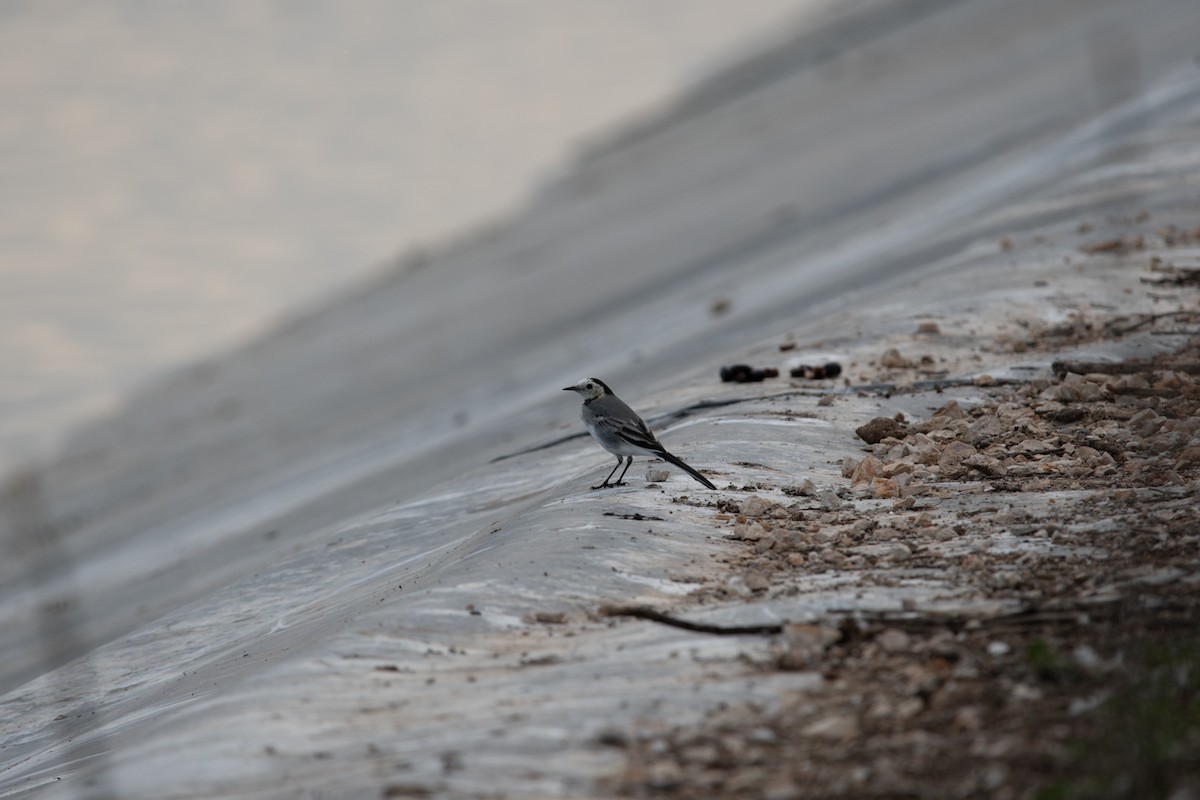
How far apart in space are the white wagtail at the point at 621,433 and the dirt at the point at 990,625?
0.37 metres

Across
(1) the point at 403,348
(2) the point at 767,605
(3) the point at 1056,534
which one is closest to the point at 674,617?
(2) the point at 767,605

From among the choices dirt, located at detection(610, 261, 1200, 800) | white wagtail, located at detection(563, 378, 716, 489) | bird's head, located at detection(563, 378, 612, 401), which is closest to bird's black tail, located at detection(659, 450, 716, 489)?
white wagtail, located at detection(563, 378, 716, 489)

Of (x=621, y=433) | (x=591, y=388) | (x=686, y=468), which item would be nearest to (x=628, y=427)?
(x=621, y=433)

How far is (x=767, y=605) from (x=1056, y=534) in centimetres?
113

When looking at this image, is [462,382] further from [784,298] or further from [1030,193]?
[1030,193]

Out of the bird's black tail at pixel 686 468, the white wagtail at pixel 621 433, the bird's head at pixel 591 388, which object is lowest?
the bird's black tail at pixel 686 468

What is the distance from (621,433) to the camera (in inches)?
205

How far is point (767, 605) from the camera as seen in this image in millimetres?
3980

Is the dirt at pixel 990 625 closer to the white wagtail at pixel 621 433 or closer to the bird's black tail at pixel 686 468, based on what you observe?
the bird's black tail at pixel 686 468

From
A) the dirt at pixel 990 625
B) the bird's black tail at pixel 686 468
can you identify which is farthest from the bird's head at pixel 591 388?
the dirt at pixel 990 625

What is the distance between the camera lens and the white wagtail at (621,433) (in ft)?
16.9

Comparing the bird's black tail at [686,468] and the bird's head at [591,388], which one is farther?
the bird's head at [591,388]

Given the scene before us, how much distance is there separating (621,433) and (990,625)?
195cm

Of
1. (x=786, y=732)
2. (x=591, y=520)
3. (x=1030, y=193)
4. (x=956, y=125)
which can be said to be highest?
(x=956, y=125)
